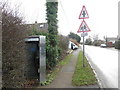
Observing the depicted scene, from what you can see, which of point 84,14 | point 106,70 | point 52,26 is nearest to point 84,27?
point 84,14

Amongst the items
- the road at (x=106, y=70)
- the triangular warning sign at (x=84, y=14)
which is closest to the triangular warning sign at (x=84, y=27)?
the triangular warning sign at (x=84, y=14)

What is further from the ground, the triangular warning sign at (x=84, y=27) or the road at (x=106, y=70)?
the triangular warning sign at (x=84, y=27)

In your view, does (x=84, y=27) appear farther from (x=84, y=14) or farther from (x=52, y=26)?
(x=52, y=26)

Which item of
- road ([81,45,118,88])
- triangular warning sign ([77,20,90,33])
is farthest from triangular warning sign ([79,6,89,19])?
road ([81,45,118,88])

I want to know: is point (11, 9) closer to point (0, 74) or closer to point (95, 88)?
point (0, 74)

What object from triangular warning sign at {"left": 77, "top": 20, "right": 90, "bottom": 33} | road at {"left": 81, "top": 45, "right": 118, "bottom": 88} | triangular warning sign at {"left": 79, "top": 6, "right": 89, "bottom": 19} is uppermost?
triangular warning sign at {"left": 79, "top": 6, "right": 89, "bottom": 19}

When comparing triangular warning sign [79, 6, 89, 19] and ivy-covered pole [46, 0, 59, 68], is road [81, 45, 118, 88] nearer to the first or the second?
ivy-covered pole [46, 0, 59, 68]

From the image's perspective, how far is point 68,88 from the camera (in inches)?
225

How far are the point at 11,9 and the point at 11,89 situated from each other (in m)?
2.22

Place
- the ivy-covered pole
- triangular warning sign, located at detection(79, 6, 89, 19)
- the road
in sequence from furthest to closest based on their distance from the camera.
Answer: triangular warning sign, located at detection(79, 6, 89, 19)
the ivy-covered pole
the road

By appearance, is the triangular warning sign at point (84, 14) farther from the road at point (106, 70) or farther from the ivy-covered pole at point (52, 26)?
the road at point (106, 70)

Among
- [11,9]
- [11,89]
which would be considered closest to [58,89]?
[11,89]

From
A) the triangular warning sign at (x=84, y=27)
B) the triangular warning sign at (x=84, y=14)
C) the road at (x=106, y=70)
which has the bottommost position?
the road at (x=106, y=70)

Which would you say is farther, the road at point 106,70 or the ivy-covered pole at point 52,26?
→ the ivy-covered pole at point 52,26
